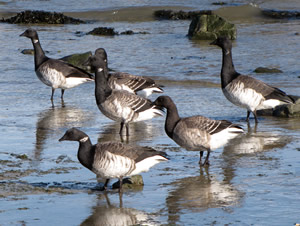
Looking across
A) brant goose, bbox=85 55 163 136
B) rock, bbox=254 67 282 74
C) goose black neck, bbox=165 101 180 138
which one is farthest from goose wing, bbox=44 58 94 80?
goose black neck, bbox=165 101 180 138

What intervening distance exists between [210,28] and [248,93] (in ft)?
50.7

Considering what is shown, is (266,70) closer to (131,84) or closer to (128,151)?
(131,84)

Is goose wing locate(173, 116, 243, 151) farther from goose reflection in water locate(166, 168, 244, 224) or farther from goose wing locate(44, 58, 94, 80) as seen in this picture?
goose wing locate(44, 58, 94, 80)

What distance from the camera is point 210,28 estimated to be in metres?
27.9

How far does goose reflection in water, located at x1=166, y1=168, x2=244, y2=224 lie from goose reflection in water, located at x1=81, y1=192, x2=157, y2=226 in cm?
A: 34

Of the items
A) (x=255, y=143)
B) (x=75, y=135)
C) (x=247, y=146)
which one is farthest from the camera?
(x=255, y=143)

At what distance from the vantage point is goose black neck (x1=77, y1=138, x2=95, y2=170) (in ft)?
27.1

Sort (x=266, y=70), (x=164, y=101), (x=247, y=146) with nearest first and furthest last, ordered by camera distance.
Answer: (x=164, y=101), (x=247, y=146), (x=266, y=70)

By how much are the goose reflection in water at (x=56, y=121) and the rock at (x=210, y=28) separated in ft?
44.5

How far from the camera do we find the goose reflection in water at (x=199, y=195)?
24.8 feet

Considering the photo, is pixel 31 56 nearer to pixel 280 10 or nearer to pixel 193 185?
pixel 193 185

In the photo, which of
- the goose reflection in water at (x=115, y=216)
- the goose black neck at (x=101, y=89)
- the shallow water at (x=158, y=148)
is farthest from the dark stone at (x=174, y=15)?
the goose reflection in water at (x=115, y=216)

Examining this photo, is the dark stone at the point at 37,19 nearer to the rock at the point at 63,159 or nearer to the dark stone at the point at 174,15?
the dark stone at the point at 174,15

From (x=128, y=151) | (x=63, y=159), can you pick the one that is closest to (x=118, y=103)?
(x=63, y=159)
